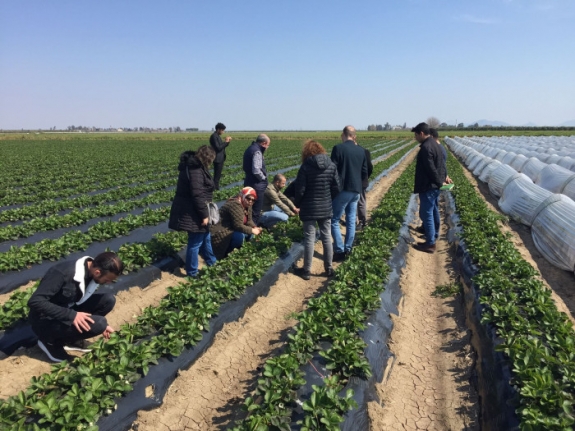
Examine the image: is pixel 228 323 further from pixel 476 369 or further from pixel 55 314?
pixel 476 369

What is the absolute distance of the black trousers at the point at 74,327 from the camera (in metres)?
4.14

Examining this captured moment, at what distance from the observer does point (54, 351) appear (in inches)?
170

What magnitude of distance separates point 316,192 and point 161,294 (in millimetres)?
3228

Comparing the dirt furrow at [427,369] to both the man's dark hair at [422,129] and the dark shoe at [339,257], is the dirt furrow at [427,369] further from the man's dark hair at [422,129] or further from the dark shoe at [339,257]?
the man's dark hair at [422,129]

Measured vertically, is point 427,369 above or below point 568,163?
below

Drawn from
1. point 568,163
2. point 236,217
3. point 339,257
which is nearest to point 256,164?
point 236,217

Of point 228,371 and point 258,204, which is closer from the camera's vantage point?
point 228,371

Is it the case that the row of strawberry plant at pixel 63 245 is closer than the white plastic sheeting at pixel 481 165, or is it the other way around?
the row of strawberry plant at pixel 63 245

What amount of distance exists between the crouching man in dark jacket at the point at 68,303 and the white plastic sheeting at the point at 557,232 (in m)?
7.85

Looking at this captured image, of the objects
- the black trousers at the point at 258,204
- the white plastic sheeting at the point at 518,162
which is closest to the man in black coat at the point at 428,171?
the black trousers at the point at 258,204

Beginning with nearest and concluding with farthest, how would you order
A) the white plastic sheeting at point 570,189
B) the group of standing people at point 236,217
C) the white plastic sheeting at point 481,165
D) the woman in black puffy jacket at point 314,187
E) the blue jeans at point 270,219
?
the group of standing people at point 236,217
the woman in black puffy jacket at point 314,187
the blue jeans at point 270,219
the white plastic sheeting at point 570,189
the white plastic sheeting at point 481,165

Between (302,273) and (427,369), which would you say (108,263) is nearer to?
(427,369)

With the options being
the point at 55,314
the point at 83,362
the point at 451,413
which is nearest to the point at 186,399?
the point at 83,362

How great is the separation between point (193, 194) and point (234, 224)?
1.56 metres
